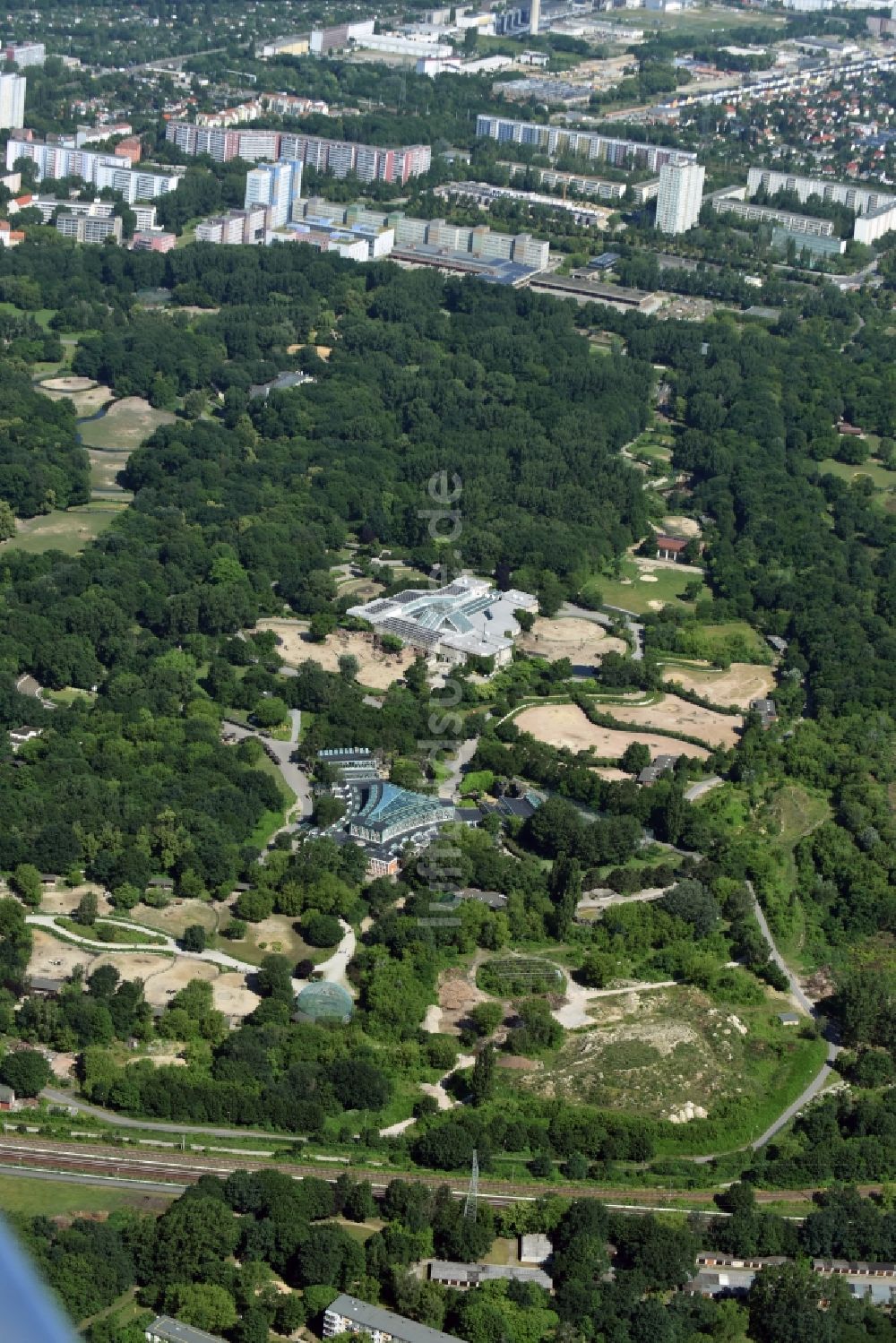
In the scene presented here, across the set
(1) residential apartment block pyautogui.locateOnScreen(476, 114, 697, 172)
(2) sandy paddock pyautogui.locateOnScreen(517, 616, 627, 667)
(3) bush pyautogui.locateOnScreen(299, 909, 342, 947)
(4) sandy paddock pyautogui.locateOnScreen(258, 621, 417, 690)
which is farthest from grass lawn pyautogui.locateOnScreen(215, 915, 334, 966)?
(1) residential apartment block pyautogui.locateOnScreen(476, 114, 697, 172)

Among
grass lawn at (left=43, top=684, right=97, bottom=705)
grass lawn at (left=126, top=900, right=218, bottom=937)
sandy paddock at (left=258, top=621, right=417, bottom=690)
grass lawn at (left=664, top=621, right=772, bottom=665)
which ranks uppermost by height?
grass lawn at (left=664, top=621, right=772, bottom=665)

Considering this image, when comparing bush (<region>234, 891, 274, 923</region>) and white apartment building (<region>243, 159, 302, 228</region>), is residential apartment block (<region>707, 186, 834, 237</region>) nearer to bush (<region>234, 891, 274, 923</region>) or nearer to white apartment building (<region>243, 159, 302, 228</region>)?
white apartment building (<region>243, 159, 302, 228</region>)

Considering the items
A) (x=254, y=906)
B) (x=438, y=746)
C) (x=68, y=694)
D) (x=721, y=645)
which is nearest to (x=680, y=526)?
(x=721, y=645)

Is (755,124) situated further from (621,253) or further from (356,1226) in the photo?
(356,1226)

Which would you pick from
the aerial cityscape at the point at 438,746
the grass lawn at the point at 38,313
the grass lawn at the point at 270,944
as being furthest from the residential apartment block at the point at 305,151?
the grass lawn at the point at 270,944

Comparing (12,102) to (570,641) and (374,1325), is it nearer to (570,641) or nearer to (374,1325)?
(570,641)

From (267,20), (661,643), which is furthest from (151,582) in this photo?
(267,20)
